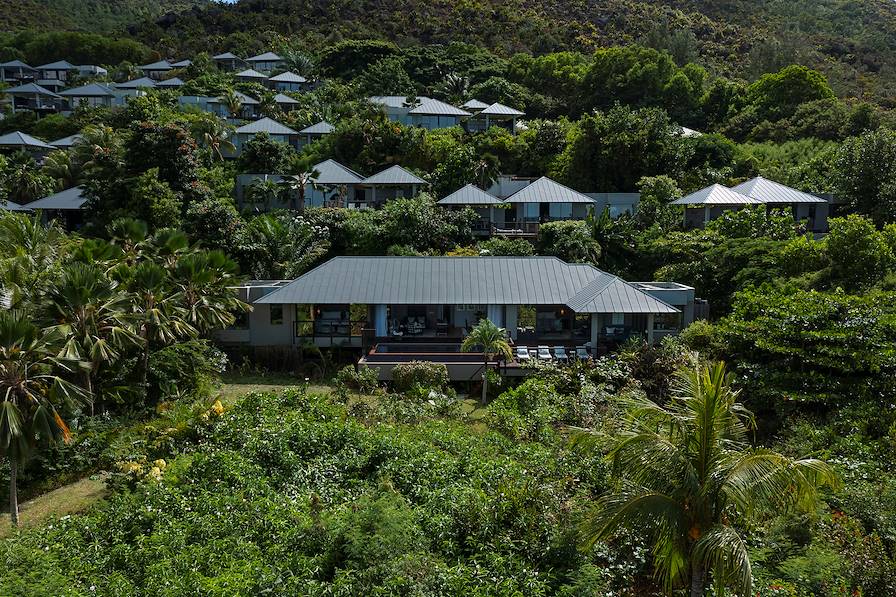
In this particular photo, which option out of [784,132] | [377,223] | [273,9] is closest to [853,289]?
[377,223]

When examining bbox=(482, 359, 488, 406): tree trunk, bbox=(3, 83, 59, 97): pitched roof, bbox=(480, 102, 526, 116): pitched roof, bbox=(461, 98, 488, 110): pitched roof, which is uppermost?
bbox=(3, 83, 59, 97): pitched roof

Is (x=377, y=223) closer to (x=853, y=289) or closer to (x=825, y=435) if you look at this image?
(x=853, y=289)

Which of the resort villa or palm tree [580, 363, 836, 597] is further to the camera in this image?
the resort villa

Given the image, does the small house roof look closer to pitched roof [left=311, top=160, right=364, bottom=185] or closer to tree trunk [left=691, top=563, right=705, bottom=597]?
pitched roof [left=311, top=160, right=364, bottom=185]

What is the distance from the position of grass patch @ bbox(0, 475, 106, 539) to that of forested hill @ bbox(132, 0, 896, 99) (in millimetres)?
79082

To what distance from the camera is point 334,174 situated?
43656mm

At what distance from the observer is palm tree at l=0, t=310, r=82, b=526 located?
544 inches

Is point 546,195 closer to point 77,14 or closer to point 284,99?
point 284,99

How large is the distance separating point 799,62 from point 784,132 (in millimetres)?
33865

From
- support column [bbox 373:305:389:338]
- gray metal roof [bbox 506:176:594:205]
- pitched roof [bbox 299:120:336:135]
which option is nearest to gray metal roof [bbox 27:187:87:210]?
pitched roof [bbox 299:120:336:135]

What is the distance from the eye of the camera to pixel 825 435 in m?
16.7

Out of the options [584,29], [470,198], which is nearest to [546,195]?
[470,198]

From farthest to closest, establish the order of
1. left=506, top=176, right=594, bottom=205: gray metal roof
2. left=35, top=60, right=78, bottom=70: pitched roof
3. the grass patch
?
left=35, top=60, right=78, bottom=70: pitched roof → left=506, top=176, right=594, bottom=205: gray metal roof → the grass patch

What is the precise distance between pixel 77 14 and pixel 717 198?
13094 centimetres
